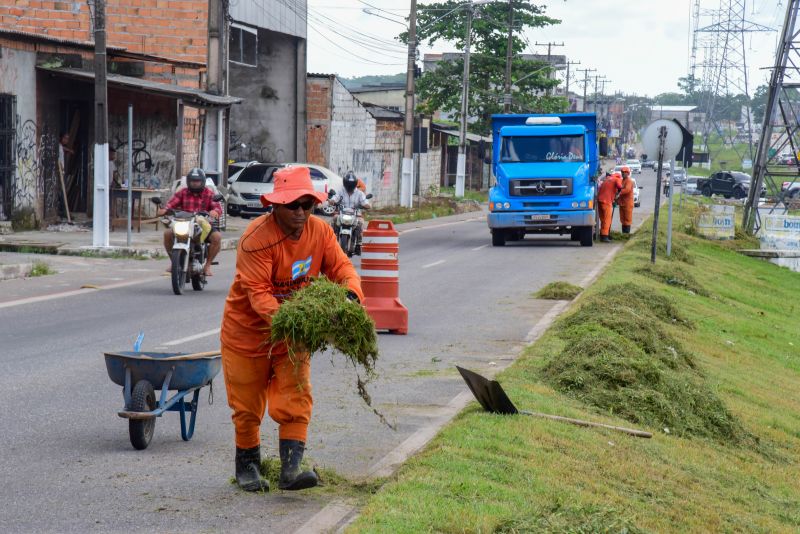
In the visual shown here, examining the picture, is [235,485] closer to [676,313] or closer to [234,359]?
[234,359]

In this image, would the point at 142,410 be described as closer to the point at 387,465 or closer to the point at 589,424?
the point at 387,465

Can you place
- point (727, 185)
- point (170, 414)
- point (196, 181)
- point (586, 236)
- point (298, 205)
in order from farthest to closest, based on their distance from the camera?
point (727, 185)
point (586, 236)
point (196, 181)
point (170, 414)
point (298, 205)

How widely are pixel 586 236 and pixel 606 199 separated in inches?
62.8

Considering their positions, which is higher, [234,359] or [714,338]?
[234,359]

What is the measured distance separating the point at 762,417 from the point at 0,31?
17.5m

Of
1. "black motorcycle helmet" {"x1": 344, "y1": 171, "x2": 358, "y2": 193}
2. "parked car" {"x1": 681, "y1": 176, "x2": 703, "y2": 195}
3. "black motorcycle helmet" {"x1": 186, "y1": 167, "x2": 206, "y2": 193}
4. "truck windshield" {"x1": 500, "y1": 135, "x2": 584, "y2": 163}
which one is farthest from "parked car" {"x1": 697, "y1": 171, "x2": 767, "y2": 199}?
"black motorcycle helmet" {"x1": 186, "y1": 167, "x2": 206, "y2": 193}

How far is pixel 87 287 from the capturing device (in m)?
16.8

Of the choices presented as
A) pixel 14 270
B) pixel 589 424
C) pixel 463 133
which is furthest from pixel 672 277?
pixel 463 133

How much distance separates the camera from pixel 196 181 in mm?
15938

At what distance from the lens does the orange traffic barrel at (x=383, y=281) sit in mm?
13242

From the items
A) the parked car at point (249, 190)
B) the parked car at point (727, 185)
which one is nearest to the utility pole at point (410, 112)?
the parked car at point (249, 190)

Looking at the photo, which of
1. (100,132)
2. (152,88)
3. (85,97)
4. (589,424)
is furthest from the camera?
(85,97)

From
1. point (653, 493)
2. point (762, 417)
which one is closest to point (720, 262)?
point (762, 417)

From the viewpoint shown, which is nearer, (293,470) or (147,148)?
(293,470)
